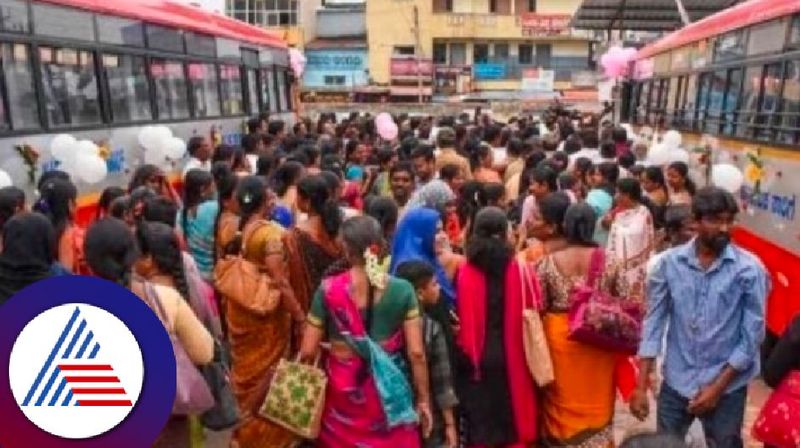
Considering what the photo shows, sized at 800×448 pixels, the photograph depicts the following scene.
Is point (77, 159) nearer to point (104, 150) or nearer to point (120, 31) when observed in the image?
point (104, 150)

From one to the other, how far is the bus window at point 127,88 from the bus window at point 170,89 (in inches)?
11.9

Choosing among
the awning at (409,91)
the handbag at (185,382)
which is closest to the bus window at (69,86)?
the handbag at (185,382)

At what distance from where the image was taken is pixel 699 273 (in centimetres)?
424

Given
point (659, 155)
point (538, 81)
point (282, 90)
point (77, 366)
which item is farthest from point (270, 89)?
point (538, 81)

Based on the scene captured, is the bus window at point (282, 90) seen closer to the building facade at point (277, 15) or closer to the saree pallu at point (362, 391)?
the saree pallu at point (362, 391)

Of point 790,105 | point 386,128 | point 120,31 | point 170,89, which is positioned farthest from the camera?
point 386,128

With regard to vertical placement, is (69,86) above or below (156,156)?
above

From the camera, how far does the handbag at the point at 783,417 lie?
3.80m

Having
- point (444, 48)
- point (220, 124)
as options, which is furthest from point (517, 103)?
point (220, 124)

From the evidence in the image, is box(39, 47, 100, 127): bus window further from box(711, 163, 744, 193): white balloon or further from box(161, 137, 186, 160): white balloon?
box(711, 163, 744, 193): white balloon

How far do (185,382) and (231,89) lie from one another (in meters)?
11.6

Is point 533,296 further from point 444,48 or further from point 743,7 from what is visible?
point 444,48

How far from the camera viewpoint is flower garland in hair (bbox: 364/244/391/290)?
4105mm

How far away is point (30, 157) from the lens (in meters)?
8.20
